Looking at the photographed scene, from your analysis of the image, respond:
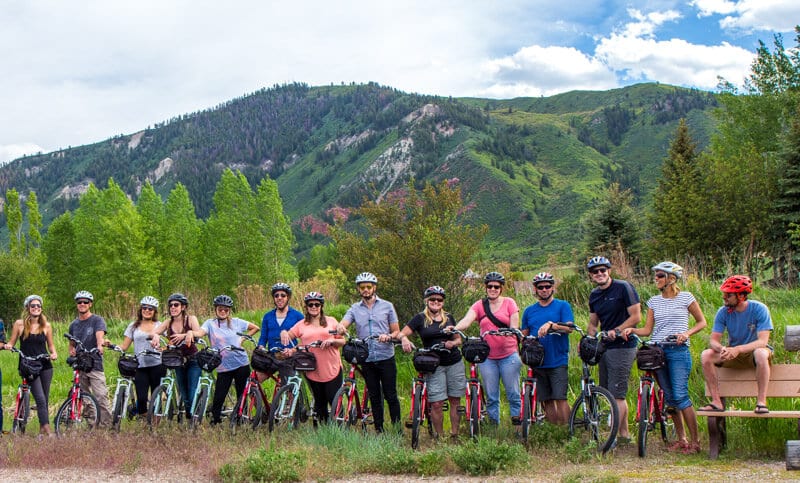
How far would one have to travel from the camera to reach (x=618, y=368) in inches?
306

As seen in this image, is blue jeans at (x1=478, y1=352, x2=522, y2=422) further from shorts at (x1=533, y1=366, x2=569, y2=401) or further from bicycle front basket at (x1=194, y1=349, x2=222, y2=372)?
bicycle front basket at (x1=194, y1=349, x2=222, y2=372)

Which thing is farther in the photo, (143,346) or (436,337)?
(143,346)

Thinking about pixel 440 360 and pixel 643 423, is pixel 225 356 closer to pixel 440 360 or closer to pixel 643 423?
pixel 440 360

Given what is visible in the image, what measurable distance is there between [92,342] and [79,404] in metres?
0.85

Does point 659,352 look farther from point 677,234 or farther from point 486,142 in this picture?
point 486,142

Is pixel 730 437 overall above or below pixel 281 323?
below

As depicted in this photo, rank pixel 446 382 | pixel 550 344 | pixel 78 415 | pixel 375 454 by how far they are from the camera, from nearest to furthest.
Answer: pixel 375 454 < pixel 550 344 < pixel 446 382 < pixel 78 415

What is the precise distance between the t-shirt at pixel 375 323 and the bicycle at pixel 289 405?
711 mm

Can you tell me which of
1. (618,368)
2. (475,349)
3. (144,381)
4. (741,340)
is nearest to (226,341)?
(144,381)

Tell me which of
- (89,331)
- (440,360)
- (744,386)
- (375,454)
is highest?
(89,331)

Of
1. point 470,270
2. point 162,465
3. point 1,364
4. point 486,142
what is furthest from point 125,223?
point 486,142

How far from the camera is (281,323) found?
9414 millimetres

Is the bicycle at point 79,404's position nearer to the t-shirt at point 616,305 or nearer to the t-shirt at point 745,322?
the t-shirt at point 616,305

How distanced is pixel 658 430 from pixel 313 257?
95.4 meters
